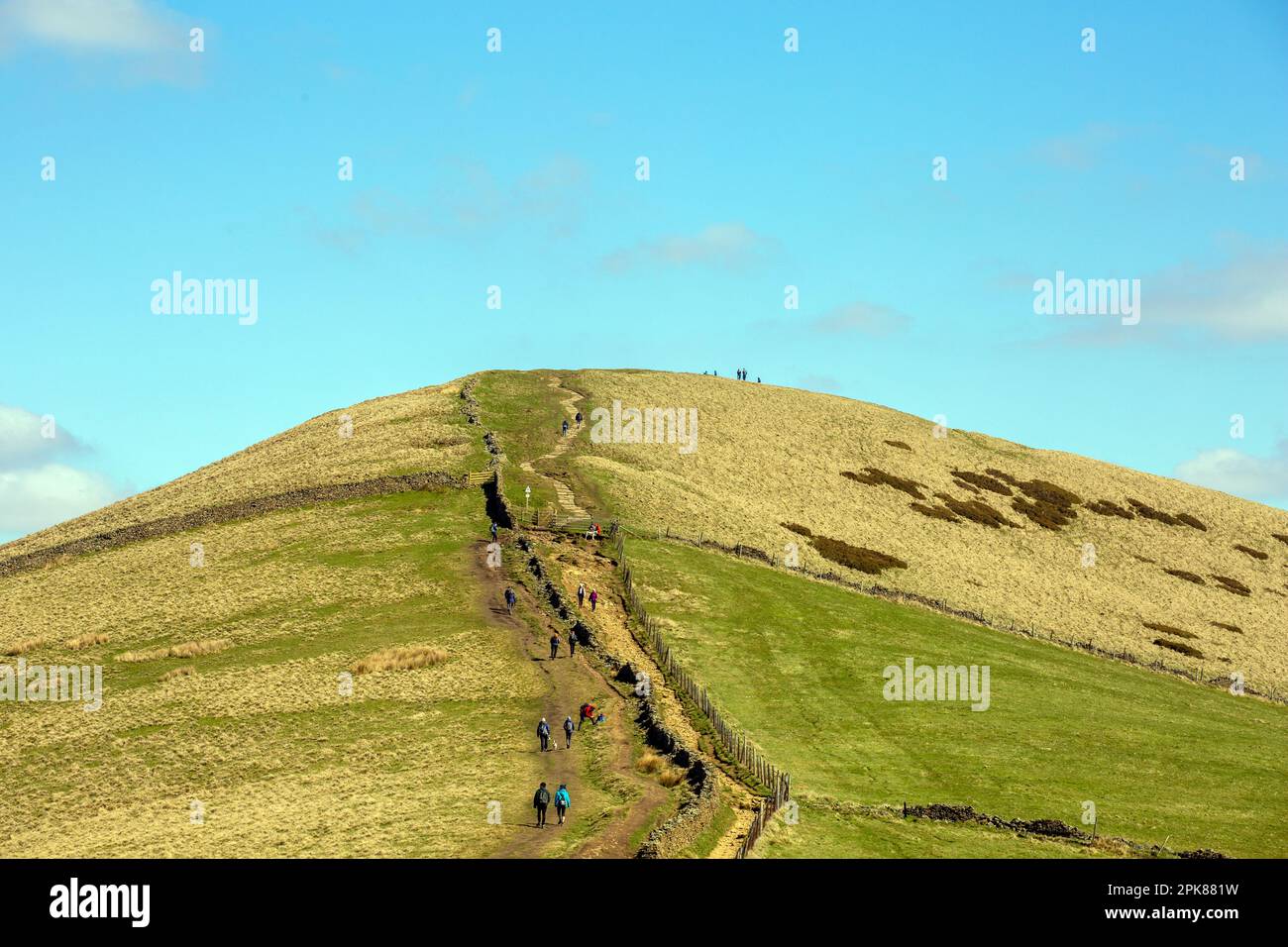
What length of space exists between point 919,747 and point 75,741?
3716 cm

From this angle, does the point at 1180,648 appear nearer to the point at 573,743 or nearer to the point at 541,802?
the point at 573,743

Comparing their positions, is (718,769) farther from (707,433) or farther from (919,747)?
(707,433)

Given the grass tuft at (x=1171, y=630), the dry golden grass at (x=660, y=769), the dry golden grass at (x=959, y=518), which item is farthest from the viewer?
the grass tuft at (x=1171, y=630)

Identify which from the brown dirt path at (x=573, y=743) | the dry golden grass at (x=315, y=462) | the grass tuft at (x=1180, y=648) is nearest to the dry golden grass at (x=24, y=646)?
the dry golden grass at (x=315, y=462)

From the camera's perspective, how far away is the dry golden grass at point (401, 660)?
184 ft

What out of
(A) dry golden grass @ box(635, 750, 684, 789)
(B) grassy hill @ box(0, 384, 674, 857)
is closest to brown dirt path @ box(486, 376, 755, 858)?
(A) dry golden grass @ box(635, 750, 684, 789)

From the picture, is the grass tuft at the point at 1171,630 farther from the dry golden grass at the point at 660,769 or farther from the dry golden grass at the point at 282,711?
the dry golden grass at the point at 660,769

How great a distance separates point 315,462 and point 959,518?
186ft

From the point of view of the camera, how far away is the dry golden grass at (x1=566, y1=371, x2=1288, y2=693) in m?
85.4

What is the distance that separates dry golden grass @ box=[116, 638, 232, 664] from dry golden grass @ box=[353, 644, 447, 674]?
9578 millimetres

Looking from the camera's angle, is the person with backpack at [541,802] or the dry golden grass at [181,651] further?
the dry golden grass at [181,651]

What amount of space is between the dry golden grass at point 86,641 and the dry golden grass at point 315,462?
23363 millimetres

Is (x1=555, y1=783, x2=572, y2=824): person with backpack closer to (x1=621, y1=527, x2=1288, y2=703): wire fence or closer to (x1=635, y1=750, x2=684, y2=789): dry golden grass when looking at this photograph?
(x1=635, y1=750, x2=684, y2=789): dry golden grass
